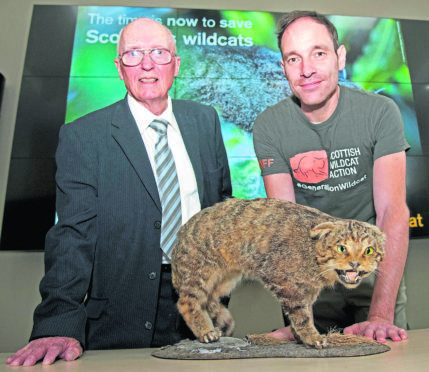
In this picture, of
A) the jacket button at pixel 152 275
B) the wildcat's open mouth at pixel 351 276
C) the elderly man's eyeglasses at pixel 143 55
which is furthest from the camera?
the elderly man's eyeglasses at pixel 143 55

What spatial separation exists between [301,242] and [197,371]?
41cm

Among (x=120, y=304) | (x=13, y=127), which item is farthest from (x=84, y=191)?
(x=13, y=127)

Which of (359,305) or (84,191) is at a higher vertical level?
(84,191)

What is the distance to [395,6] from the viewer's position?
291cm

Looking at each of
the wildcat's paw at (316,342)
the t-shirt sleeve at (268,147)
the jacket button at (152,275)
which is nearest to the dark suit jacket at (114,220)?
the jacket button at (152,275)

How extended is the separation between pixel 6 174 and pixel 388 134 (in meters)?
2.18

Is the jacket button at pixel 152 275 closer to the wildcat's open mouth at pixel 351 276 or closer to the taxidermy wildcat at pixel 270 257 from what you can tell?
the taxidermy wildcat at pixel 270 257

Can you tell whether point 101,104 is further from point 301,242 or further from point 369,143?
point 301,242

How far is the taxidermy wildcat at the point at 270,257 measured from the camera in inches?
40.4

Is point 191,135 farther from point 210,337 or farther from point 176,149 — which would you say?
point 210,337

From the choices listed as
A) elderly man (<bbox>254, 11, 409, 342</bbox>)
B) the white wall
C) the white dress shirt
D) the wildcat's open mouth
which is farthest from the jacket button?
the white wall

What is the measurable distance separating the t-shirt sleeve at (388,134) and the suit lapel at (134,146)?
31.1 inches

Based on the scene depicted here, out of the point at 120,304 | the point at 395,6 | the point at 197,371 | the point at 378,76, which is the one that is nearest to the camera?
the point at 197,371

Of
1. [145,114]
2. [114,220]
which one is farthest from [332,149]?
[114,220]
